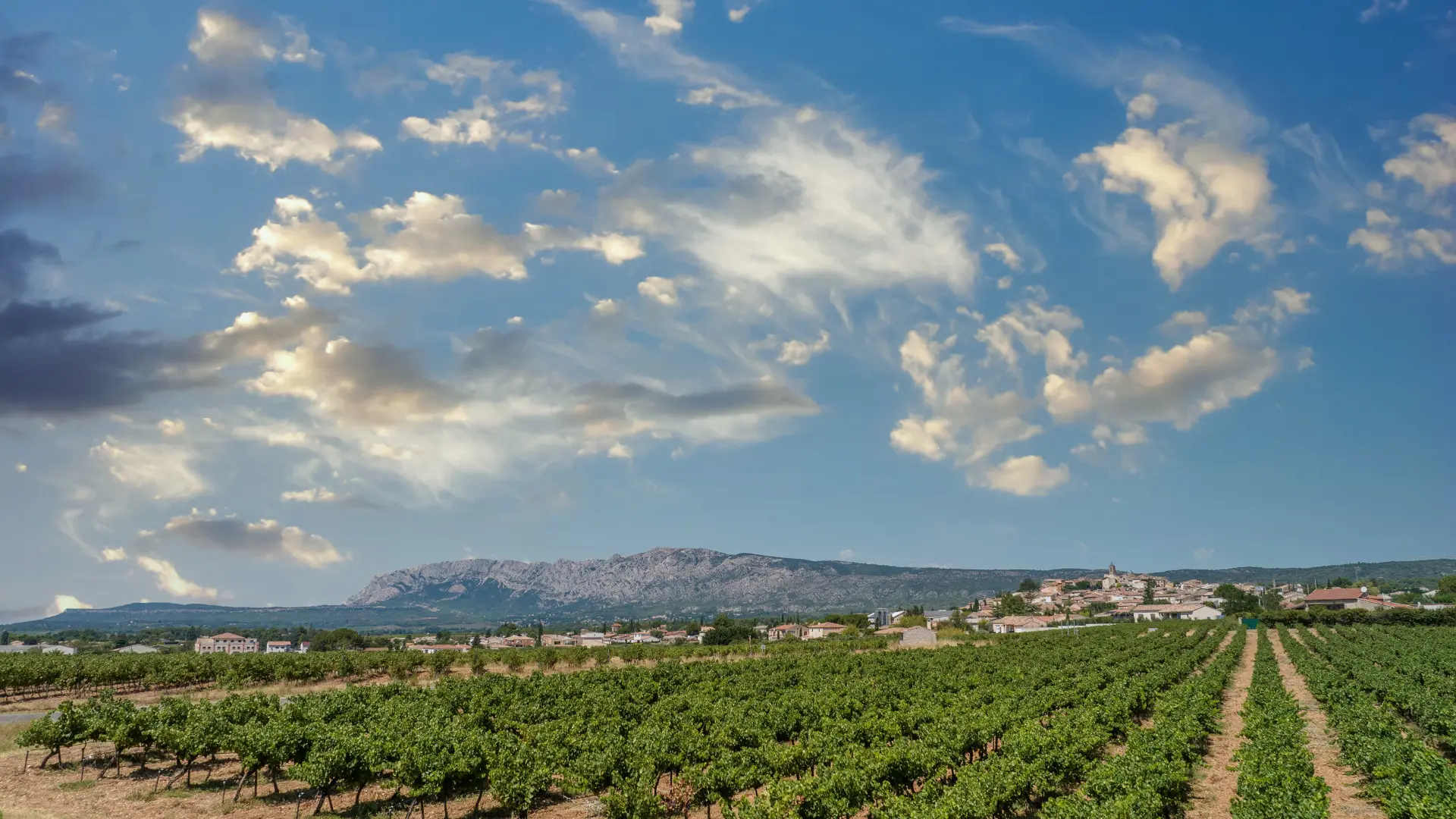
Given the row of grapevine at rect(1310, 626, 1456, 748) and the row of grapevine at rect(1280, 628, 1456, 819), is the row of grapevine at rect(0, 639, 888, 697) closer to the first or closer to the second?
the row of grapevine at rect(1310, 626, 1456, 748)

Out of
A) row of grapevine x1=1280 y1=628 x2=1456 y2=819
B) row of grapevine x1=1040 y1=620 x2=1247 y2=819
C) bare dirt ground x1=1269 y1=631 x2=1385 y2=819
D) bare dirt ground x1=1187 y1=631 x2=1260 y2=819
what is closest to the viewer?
row of grapevine x1=1040 y1=620 x2=1247 y2=819

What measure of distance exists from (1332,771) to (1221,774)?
5.20 meters

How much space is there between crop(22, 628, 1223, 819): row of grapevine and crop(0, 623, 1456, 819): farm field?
0.14m

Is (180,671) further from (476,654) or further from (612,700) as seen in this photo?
(612,700)

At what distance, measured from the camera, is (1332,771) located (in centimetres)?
3553

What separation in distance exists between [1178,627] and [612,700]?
131 meters

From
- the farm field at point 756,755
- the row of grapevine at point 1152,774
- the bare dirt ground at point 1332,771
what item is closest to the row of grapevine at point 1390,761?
the farm field at point 756,755

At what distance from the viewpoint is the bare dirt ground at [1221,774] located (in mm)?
30109

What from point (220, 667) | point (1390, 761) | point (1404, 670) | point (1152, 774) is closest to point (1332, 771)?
point (1390, 761)

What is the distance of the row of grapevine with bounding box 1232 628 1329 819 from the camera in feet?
76.2

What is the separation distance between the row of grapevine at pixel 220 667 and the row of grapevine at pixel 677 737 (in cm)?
3486

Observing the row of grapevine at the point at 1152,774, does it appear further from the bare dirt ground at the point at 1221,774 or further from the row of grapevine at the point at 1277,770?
the row of grapevine at the point at 1277,770

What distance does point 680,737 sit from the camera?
113 ft

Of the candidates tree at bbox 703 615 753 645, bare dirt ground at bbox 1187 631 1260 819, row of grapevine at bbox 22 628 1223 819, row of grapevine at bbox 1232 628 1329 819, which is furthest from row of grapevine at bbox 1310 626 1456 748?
tree at bbox 703 615 753 645
